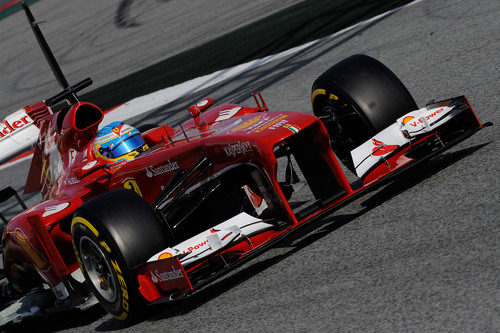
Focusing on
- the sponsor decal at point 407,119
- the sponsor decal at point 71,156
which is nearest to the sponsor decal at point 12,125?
the sponsor decal at point 71,156

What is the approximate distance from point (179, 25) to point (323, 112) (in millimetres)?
12855

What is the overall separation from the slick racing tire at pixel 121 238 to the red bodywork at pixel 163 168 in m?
0.11

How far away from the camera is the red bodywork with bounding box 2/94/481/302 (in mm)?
4926

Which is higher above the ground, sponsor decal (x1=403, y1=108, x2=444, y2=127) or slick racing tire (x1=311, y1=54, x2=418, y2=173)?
slick racing tire (x1=311, y1=54, x2=418, y2=173)

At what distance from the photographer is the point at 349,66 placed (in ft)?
19.0

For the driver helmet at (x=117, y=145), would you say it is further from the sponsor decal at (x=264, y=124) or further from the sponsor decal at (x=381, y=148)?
the sponsor decal at (x=381, y=148)

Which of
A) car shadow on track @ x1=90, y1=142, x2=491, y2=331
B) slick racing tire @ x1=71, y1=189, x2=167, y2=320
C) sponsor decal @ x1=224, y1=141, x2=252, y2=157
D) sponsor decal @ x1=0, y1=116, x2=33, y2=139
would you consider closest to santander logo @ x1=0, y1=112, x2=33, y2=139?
sponsor decal @ x1=0, y1=116, x2=33, y2=139

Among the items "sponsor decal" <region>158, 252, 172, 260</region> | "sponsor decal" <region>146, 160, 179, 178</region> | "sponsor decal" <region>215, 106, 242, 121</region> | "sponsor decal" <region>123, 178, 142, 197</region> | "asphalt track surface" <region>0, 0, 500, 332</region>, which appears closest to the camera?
"asphalt track surface" <region>0, 0, 500, 332</region>

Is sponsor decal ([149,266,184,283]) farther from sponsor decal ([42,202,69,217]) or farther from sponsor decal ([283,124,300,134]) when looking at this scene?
sponsor decal ([42,202,69,217])

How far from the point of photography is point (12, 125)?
7578 mm

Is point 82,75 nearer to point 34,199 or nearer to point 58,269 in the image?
point 34,199

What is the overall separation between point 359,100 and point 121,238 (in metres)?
1.95

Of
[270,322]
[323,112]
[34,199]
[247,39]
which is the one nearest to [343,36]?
[247,39]

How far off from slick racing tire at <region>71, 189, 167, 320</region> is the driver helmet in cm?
126
